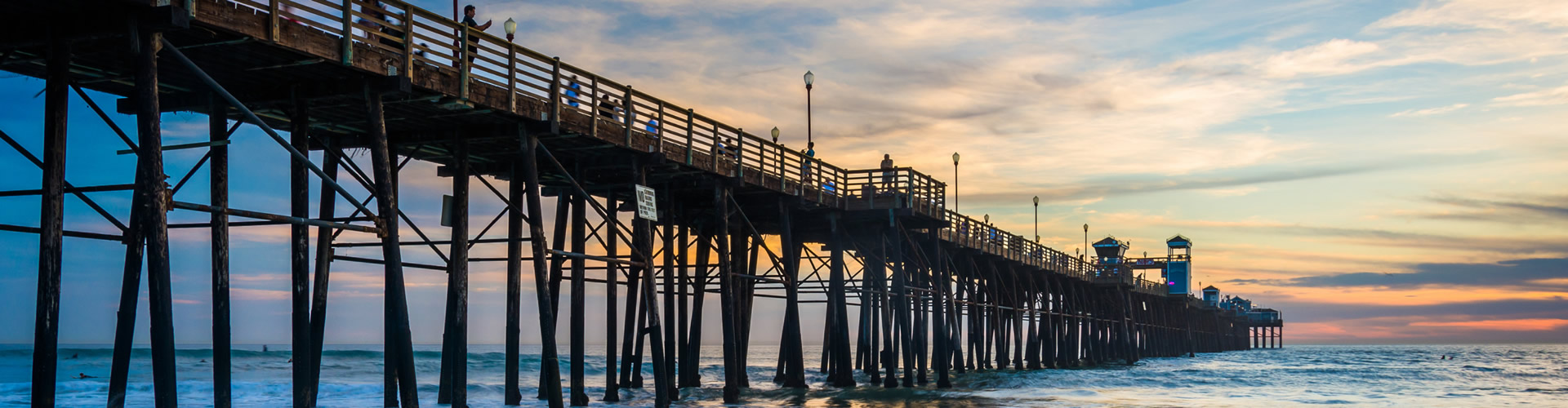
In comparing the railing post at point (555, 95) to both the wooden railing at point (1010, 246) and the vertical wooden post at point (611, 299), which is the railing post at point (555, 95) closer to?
the vertical wooden post at point (611, 299)

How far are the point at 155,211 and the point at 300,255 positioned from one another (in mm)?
4522

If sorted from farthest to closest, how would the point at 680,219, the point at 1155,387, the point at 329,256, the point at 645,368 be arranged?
the point at 645,368 → the point at 1155,387 → the point at 680,219 → the point at 329,256

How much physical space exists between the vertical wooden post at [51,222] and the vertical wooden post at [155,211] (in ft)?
0.71

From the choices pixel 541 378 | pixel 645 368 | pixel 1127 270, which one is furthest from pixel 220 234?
pixel 1127 270

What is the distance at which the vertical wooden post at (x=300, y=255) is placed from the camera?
17.3 metres

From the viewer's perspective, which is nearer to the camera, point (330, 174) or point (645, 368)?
point (330, 174)

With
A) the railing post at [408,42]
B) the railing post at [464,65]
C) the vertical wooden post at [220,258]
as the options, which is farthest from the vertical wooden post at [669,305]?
the vertical wooden post at [220,258]

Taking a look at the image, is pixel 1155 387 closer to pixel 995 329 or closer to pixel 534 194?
pixel 995 329

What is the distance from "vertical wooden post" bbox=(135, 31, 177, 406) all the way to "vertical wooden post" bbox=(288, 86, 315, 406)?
12.1 feet

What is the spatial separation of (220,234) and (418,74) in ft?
11.8

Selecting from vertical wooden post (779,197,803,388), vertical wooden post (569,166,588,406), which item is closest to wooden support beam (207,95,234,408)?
vertical wooden post (569,166,588,406)

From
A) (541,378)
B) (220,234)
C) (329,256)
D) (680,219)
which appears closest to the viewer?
(220,234)

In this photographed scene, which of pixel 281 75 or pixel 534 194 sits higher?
pixel 281 75

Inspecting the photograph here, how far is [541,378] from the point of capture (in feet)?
86.7
